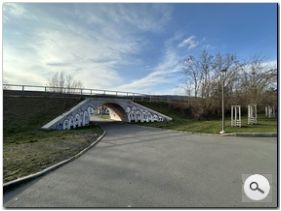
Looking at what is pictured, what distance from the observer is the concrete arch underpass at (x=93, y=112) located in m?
18.3

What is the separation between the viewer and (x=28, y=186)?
495 centimetres

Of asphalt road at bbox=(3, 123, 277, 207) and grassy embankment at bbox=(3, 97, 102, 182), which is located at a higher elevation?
grassy embankment at bbox=(3, 97, 102, 182)

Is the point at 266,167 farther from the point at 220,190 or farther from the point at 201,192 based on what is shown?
the point at 201,192

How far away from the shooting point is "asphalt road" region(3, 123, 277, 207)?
13.4 ft

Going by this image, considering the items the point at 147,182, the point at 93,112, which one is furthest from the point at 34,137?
the point at 93,112

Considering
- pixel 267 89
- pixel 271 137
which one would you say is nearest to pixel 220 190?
pixel 271 137

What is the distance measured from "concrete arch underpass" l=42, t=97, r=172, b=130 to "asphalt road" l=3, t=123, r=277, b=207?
37.3 ft

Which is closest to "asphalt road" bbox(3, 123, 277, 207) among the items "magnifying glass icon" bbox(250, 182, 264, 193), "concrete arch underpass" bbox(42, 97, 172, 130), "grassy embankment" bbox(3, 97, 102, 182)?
"magnifying glass icon" bbox(250, 182, 264, 193)

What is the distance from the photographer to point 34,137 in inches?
499

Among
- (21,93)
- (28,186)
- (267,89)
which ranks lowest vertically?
(28,186)

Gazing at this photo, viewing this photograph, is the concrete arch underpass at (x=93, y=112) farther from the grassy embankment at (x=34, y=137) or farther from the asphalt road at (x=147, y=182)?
the asphalt road at (x=147, y=182)

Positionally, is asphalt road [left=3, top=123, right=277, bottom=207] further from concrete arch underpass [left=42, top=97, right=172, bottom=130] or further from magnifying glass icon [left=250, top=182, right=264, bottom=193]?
concrete arch underpass [left=42, top=97, right=172, bottom=130]

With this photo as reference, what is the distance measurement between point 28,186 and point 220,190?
4710 millimetres

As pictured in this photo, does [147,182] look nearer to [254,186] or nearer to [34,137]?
[254,186]
